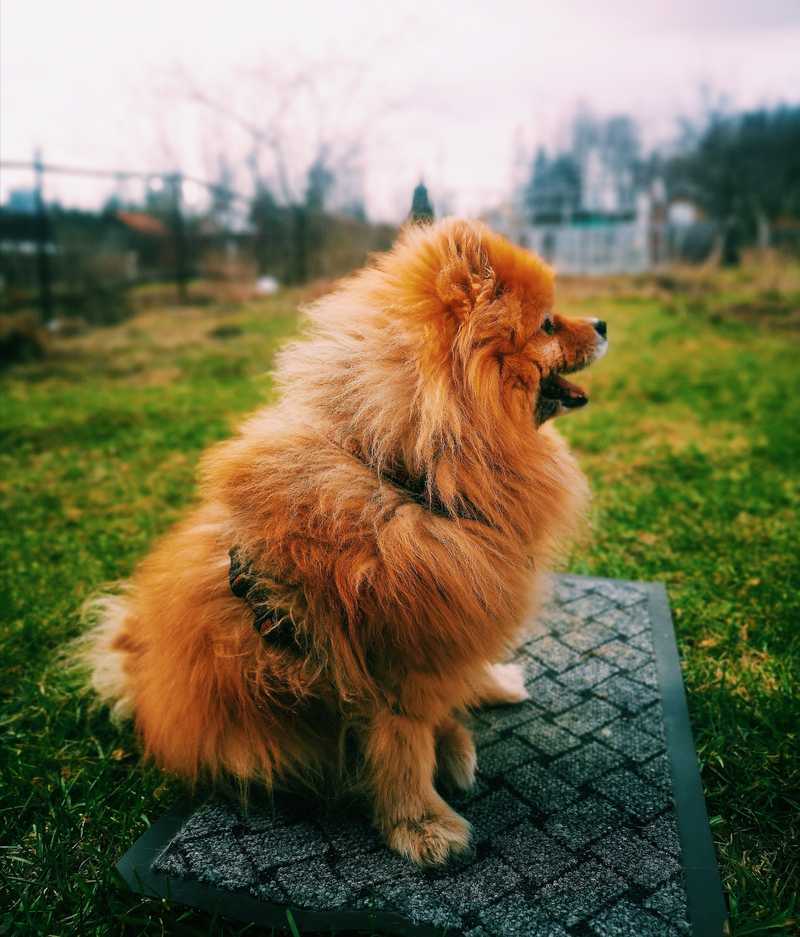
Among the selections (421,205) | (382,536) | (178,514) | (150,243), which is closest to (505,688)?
(382,536)

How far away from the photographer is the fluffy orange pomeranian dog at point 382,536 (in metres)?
1.98

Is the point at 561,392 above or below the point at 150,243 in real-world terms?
below

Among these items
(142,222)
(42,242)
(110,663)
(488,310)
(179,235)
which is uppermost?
(142,222)

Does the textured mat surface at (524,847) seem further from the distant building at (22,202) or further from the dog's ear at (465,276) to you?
the distant building at (22,202)

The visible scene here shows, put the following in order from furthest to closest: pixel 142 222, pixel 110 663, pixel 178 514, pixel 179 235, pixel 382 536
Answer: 1. pixel 179 235
2. pixel 142 222
3. pixel 178 514
4. pixel 110 663
5. pixel 382 536

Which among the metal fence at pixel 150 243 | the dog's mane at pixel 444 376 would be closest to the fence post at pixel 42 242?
the metal fence at pixel 150 243

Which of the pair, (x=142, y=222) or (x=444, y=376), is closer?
(x=444, y=376)

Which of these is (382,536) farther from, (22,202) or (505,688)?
(22,202)

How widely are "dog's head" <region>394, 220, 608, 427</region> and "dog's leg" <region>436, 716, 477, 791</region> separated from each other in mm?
1115

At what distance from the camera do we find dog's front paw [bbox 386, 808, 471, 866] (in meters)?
2.13

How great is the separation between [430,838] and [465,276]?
168cm

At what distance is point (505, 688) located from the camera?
2.88 meters

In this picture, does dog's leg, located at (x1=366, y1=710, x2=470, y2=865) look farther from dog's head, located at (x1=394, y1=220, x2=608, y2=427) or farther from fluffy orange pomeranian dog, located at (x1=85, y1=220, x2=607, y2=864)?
dog's head, located at (x1=394, y1=220, x2=608, y2=427)

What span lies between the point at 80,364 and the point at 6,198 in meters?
2.79
